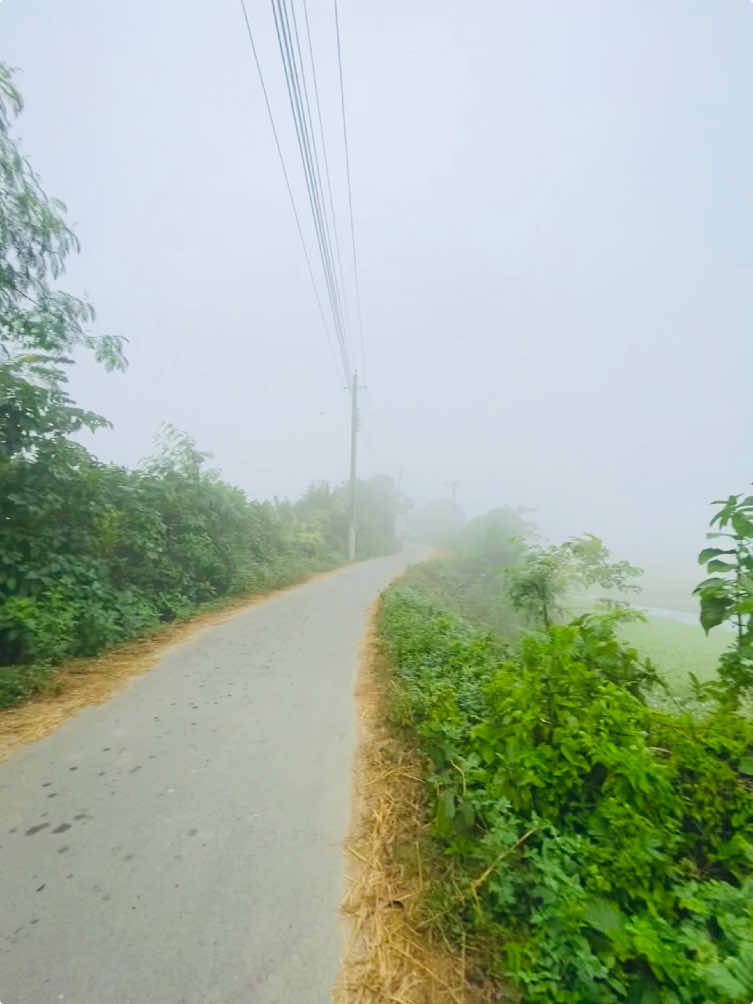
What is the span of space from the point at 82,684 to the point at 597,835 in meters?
4.31

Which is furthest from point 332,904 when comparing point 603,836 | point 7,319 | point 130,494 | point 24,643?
point 7,319

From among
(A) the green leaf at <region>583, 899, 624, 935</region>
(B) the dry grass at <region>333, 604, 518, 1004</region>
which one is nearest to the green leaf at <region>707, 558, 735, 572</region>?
(A) the green leaf at <region>583, 899, 624, 935</region>

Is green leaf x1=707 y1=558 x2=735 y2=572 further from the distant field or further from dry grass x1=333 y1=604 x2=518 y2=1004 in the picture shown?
the distant field

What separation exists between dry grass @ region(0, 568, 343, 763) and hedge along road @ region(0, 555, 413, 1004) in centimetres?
17

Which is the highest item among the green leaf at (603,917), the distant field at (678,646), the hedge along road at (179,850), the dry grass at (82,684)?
the dry grass at (82,684)

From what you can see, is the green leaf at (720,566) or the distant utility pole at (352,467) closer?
the green leaf at (720,566)

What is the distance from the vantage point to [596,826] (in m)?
1.59

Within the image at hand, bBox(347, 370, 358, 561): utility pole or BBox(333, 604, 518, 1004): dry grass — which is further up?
BBox(347, 370, 358, 561): utility pole

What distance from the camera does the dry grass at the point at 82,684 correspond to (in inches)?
113

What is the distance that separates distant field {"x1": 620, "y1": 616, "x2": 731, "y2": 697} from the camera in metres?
7.05

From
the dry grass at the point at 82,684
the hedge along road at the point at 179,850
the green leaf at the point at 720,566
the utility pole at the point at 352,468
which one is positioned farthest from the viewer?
the utility pole at the point at 352,468

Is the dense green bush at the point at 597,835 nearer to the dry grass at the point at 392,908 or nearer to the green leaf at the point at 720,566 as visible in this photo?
the dry grass at the point at 392,908

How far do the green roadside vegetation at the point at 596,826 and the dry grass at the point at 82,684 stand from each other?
9.57 ft

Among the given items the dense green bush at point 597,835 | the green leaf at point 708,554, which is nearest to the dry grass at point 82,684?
the dense green bush at point 597,835
